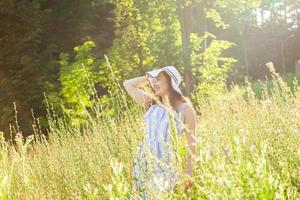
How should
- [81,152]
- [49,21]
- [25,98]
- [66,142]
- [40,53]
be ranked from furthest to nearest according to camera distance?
[49,21], [40,53], [25,98], [66,142], [81,152]

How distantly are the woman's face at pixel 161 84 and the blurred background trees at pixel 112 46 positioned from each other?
2736 mm

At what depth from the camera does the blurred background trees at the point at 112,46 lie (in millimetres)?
13896

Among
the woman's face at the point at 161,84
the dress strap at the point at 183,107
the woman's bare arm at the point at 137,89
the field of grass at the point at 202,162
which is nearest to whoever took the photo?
the field of grass at the point at 202,162

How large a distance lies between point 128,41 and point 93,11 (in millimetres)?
11344

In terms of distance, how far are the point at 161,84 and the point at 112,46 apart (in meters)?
11.9

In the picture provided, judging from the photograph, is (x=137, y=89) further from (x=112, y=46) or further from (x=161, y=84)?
(x=112, y=46)

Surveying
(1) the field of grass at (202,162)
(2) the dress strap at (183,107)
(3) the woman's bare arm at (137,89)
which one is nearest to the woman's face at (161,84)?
(2) the dress strap at (183,107)

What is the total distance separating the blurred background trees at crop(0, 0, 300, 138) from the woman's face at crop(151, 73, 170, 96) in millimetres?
2736

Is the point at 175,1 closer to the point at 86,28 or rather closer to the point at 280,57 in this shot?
the point at 86,28

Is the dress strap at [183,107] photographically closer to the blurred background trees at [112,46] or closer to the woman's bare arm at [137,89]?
the woman's bare arm at [137,89]

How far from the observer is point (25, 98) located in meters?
20.1

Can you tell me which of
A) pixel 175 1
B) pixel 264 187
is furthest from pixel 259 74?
pixel 264 187

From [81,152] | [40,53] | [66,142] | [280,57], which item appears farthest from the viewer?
[280,57]

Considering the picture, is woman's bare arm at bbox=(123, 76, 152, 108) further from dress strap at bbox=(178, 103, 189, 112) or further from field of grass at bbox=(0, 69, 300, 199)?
dress strap at bbox=(178, 103, 189, 112)
